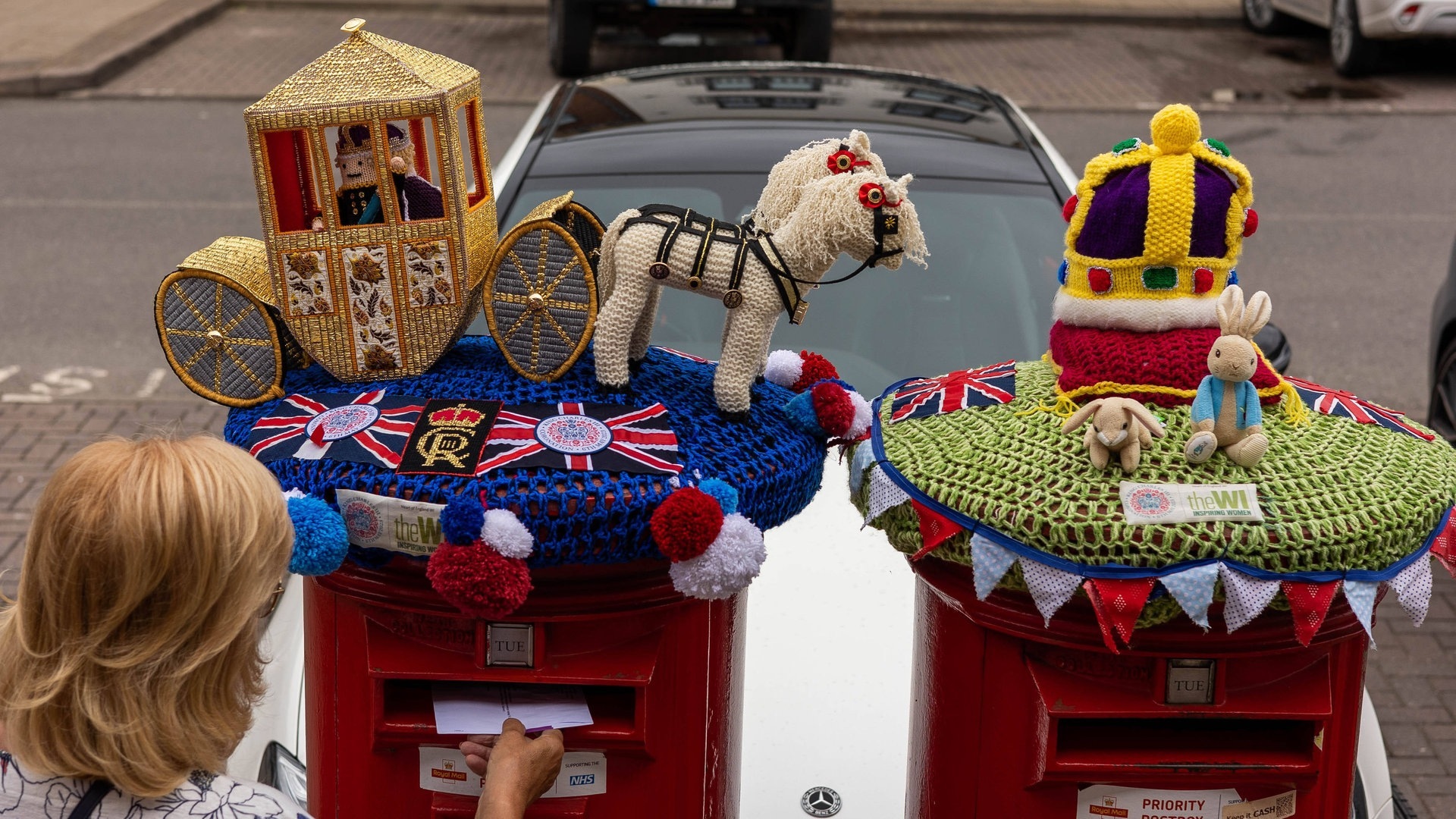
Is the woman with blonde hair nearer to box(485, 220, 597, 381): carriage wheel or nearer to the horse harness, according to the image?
box(485, 220, 597, 381): carriage wheel

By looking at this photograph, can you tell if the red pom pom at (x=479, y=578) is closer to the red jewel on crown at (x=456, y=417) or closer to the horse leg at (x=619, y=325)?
the red jewel on crown at (x=456, y=417)

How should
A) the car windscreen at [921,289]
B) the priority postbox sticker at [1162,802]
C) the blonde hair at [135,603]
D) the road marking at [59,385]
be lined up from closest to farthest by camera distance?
the blonde hair at [135,603], the priority postbox sticker at [1162,802], the car windscreen at [921,289], the road marking at [59,385]

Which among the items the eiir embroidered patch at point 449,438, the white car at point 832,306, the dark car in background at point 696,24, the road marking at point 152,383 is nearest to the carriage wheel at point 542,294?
the eiir embroidered patch at point 449,438

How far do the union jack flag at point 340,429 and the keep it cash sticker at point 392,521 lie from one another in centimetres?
5

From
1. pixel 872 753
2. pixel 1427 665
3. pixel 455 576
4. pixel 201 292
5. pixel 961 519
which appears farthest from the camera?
pixel 1427 665

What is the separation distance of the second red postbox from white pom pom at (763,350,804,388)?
21 cm

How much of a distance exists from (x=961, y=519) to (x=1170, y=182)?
474 millimetres

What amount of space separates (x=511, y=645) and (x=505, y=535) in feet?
0.69

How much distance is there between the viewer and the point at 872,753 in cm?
242

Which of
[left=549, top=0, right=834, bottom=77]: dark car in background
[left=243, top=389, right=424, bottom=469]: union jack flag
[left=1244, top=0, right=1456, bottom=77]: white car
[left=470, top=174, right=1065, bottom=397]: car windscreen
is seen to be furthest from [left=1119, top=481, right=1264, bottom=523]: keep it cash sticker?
[left=1244, top=0, right=1456, bottom=77]: white car

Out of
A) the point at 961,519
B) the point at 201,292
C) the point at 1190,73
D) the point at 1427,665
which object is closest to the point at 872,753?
the point at 961,519

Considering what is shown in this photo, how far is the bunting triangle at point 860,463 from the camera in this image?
1.91 metres

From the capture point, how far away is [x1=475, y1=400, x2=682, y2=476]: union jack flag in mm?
1742

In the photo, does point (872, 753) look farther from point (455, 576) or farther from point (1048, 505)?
point (455, 576)
